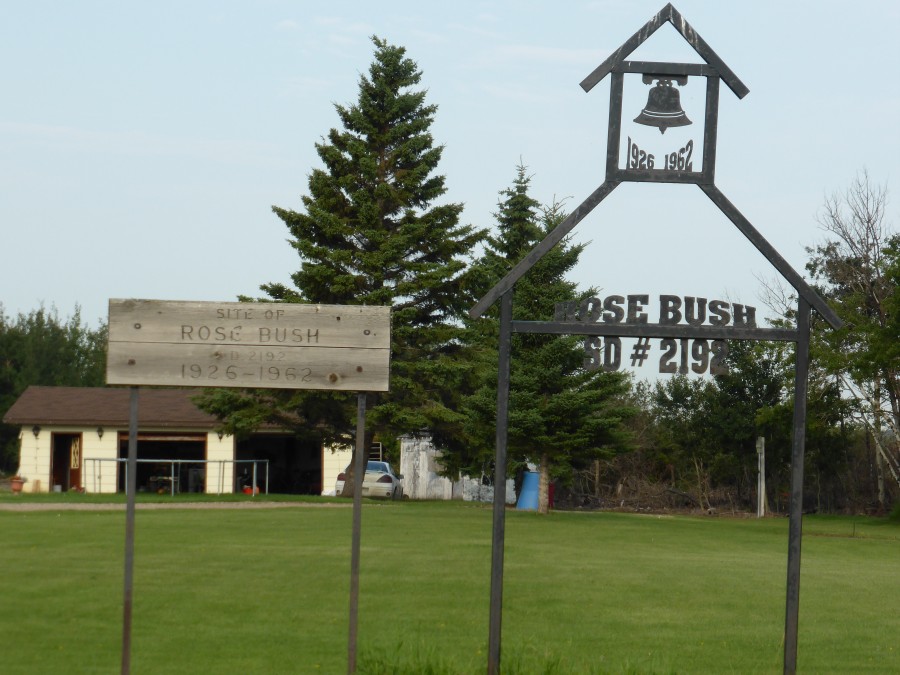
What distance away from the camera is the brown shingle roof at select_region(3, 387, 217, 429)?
142ft

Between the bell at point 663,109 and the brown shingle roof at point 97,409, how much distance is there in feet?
112

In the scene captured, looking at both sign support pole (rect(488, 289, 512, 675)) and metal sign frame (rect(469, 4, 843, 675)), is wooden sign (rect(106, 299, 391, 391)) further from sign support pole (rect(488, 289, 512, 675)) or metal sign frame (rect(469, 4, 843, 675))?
metal sign frame (rect(469, 4, 843, 675))

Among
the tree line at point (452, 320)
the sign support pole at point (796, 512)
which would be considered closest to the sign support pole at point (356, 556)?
the sign support pole at point (796, 512)

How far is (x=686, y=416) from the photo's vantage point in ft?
177

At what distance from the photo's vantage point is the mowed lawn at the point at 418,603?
33.2 feet

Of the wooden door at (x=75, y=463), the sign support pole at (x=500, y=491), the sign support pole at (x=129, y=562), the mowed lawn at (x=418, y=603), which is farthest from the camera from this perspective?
the wooden door at (x=75, y=463)

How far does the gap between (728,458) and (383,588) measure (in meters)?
39.1

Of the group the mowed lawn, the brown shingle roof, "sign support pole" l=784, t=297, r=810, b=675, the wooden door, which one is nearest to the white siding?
the brown shingle roof

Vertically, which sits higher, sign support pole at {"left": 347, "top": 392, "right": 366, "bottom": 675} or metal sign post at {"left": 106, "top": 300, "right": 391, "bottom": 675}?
metal sign post at {"left": 106, "top": 300, "right": 391, "bottom": 675}

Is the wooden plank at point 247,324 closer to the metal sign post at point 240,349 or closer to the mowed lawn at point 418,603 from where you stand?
the metal sign post at point 240,349

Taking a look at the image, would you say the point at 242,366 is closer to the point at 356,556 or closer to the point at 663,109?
the point at 356,556

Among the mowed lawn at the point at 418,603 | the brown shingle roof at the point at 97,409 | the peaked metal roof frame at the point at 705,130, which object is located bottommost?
the mowed lawn at the point at 418,603

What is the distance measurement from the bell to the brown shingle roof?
34233 mm

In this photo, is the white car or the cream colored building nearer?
the white car
